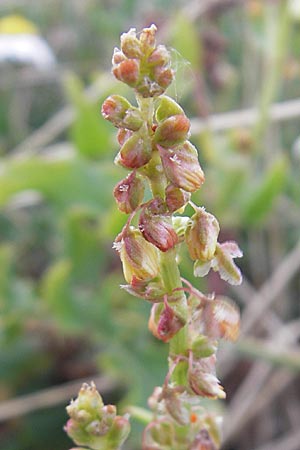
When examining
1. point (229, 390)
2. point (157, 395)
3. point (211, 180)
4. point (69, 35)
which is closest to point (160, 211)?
point (157, 395)

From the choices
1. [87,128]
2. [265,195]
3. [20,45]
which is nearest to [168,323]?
[265,195]

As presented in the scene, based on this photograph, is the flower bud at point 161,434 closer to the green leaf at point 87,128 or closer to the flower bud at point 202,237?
the flower bud at point 202,237

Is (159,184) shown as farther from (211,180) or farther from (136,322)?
(211,180)

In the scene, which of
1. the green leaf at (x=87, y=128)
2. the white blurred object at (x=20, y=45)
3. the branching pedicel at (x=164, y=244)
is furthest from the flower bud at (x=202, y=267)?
the white blurred object at (x=20, y=45)

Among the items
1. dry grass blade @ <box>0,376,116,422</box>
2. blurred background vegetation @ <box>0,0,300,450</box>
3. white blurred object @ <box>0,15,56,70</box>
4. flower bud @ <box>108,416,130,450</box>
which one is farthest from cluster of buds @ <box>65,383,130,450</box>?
white blurred object @ <box>0,15,56,70</box>

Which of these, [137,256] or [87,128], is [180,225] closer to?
[137,256]
